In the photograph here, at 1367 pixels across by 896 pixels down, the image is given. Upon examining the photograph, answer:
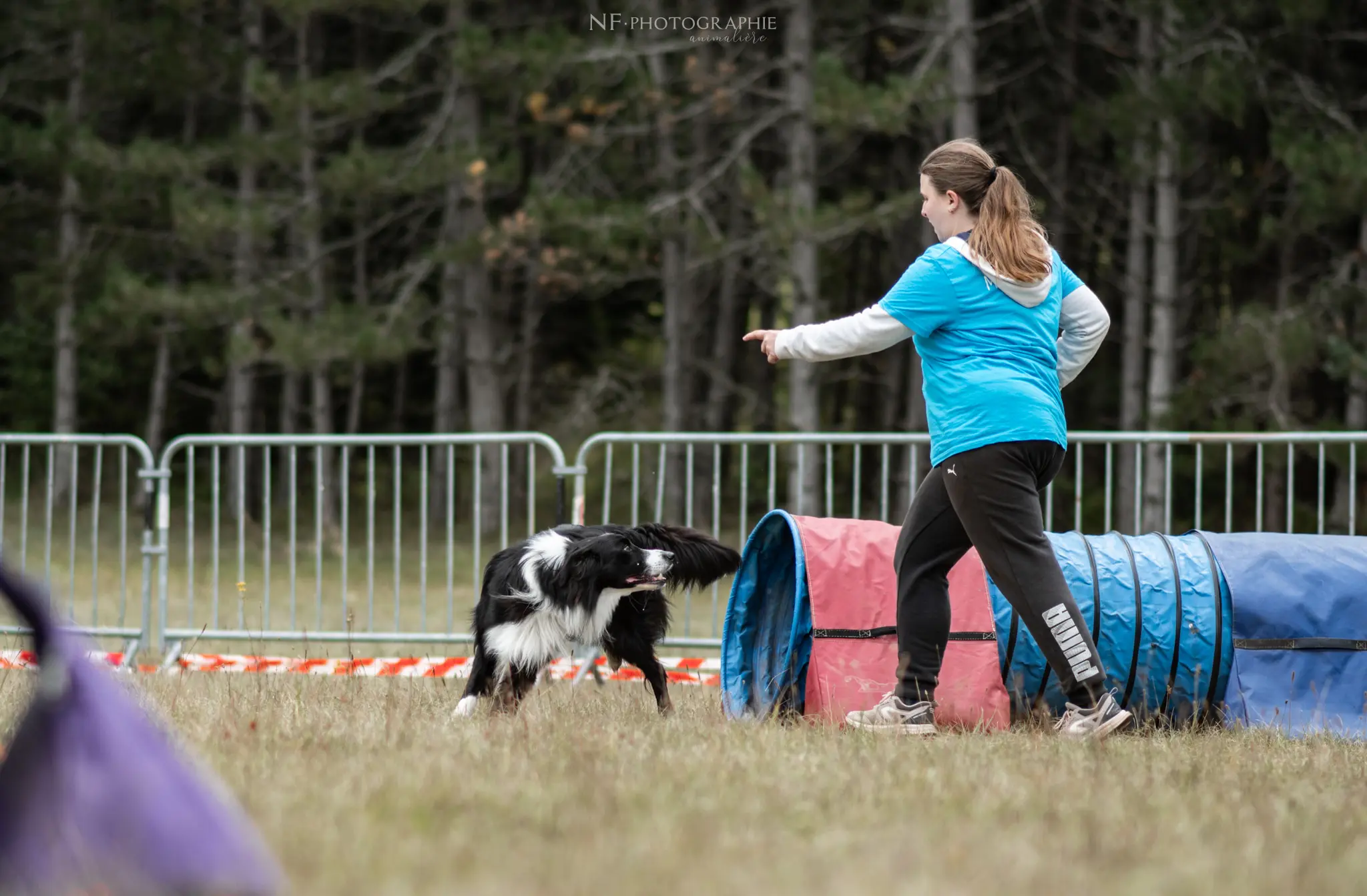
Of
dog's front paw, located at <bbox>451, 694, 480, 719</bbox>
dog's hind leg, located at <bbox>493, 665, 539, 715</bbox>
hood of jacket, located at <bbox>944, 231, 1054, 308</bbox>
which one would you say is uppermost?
hood of jacket, located at <bbox>944, 231, 1054, 308</bbox>

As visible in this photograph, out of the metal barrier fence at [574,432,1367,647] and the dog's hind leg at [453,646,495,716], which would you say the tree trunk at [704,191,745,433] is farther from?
the dog's hind leg at [453,646,495,716]

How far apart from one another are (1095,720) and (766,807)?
1620 mm

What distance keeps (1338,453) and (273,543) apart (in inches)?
426

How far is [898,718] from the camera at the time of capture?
4.46 m

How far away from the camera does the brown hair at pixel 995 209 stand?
14.1 ft

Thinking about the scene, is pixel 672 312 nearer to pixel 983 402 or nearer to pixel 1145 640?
pixel 1145 640

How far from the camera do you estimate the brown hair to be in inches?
169

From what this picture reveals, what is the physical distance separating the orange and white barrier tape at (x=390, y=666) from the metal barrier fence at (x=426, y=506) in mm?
160

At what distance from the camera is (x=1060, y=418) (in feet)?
14.4

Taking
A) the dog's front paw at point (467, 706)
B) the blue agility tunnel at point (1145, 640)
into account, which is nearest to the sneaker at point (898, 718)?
the blue agility tunnel at point (1145, 640)

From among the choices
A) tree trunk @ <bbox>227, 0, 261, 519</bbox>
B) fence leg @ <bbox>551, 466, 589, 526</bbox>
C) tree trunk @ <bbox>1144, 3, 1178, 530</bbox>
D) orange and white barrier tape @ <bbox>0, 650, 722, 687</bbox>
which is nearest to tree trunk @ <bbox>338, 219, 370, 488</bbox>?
tree trunk @ <bbox>227, 0, 261, 519</bbox>

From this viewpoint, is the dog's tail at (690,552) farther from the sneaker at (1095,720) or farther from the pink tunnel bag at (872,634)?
the sneaker at (1095,720)

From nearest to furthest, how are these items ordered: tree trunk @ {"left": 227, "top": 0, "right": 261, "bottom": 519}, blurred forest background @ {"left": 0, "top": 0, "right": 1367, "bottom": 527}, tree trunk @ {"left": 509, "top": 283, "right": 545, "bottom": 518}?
blurred forest background @ {"left": 0, "top": 0, "right": 1367, "bottom": 527}, tree trunk @ {"left": 227, "top": 0, "right": 261, "bottom": 519}, tree trunk @ {"left": 509, "top": 283, "right": 545, "bottom": 518}

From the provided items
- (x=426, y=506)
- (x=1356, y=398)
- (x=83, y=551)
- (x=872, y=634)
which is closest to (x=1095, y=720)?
(x=872, y=634)
